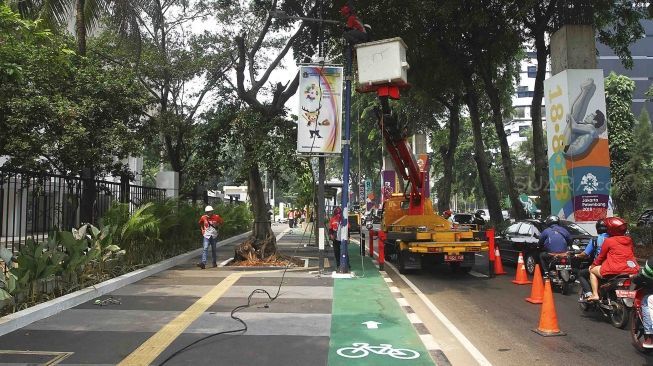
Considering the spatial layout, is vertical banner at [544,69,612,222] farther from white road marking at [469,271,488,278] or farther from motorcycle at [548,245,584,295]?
motorcycle at [548,245,584,295]

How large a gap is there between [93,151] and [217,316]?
669 centimetres

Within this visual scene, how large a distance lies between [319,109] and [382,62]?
2.28 meters

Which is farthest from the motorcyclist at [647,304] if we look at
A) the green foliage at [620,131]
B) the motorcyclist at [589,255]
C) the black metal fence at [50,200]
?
the green foliage at [620,131]

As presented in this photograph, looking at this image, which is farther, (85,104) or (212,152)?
(212,152)

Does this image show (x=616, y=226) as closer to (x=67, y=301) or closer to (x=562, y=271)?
(x=562, y=271)

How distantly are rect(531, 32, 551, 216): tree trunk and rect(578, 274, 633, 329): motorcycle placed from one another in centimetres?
1381

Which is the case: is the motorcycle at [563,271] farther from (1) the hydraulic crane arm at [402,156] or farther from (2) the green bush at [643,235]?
(2) the green bush at [643,235]

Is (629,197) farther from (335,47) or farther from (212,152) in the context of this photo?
(212,152)

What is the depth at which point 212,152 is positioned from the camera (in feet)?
56.1

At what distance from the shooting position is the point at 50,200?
38.3 feet

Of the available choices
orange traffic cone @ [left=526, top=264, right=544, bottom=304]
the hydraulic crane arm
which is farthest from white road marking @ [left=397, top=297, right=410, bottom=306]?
the hydraulic crane arm

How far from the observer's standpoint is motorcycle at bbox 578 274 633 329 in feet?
23.5

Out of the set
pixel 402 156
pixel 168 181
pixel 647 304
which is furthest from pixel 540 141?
pixel 647 304

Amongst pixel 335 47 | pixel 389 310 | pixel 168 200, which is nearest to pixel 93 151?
pixel 168 200
